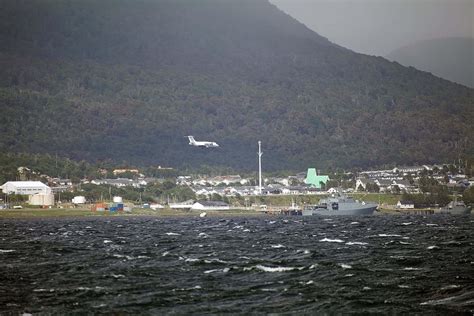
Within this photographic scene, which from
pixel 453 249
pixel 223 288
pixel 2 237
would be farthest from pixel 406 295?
pixel 2 237

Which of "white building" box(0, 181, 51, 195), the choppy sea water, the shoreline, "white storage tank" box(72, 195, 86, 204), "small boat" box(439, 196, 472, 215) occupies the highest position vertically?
"white building" box(0, 181, 51, 195)

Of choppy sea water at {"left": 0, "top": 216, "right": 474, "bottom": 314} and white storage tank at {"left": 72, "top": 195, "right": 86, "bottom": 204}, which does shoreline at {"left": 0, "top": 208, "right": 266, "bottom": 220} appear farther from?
choppy sea water at {"left": 0, "top": 216, "right": 474, "bottom": 314}

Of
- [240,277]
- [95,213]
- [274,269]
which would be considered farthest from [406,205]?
[240,277]

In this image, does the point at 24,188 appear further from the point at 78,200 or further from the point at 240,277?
the point at 240,277

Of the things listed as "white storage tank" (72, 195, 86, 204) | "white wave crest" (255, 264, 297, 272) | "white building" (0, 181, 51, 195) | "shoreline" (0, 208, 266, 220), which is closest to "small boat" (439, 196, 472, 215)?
"shoreline" (0, 208, 266, 220)

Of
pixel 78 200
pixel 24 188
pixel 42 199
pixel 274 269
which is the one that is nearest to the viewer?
pixel 274 269

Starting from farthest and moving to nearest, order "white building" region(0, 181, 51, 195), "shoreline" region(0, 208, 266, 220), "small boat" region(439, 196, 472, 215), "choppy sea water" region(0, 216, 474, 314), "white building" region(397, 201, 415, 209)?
"white building" region(397, 201, 415, 209) → "white building" region(0, 181, 51, 195) → "small boat" region(439, 196, 472, 215) → "shoreline" region(0, 208, 266, 220) → "choppy sea water" region(0, 216, 474, 314)

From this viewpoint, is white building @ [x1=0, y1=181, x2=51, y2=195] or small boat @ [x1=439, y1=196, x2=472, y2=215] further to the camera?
white building @ [x1=0, y1=181, x2=51, y2=195]
